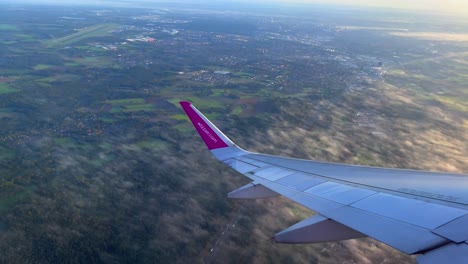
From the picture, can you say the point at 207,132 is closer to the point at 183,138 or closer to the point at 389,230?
the point at 389,230

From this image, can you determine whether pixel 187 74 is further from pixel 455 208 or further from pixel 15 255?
pixel 455 208

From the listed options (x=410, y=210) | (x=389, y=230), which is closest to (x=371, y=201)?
(x=410, y=210)

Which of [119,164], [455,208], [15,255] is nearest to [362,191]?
[455,208]

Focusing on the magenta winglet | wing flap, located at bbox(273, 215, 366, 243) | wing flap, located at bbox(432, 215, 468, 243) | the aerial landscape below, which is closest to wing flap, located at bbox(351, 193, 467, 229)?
wing flap, located at bbox(432, 215, 468, 243)

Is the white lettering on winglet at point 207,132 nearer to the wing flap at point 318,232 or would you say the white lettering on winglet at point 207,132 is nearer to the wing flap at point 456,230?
the wing flap at point 318,232

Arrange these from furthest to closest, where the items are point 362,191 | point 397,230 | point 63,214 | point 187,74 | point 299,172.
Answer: point 187,74, point 63,214, point 299,172, point 362,191, point 397,230

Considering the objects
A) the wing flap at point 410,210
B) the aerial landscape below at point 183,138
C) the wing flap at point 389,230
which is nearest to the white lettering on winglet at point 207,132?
the wing flap at point 389,230
